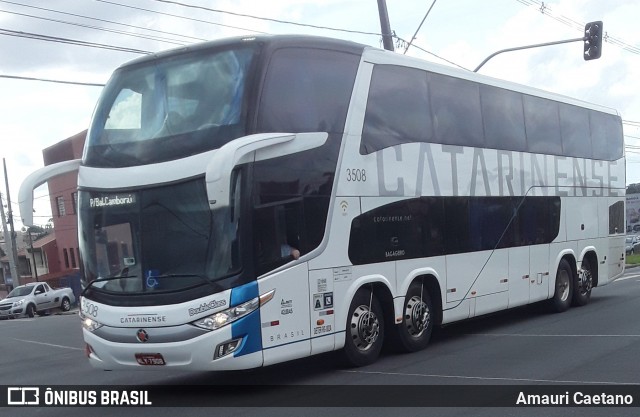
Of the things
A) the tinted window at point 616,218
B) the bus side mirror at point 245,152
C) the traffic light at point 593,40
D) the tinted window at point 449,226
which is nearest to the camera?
the bus side mirror at point 245,152

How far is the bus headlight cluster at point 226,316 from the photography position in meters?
9.08

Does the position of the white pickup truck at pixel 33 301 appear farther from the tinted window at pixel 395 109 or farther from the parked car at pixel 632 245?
the parked car at pixel 632 245

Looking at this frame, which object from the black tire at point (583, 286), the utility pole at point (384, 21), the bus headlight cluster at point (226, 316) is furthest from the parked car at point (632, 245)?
the bus headlight cluster at point (226, 316)

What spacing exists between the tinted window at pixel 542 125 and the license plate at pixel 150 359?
9319mm

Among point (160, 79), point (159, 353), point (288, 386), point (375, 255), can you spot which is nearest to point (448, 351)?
point (375, 255)

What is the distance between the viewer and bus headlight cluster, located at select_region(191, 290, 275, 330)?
9078mm

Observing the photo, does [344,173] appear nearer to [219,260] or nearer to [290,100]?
[290,100]

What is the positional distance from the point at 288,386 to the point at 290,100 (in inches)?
142

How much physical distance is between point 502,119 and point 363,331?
18.9ft

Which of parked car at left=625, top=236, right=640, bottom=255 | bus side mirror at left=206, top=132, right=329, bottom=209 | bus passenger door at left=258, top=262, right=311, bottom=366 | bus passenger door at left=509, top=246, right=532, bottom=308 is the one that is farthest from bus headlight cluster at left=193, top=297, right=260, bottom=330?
parked car at left=625, top=236, right=640, bottom=255

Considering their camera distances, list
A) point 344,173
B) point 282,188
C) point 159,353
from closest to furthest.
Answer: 1. point 159,353
2. point 282,188
3. point 344,173

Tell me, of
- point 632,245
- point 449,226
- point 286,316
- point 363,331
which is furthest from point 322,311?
point 632,245

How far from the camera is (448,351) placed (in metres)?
12.5

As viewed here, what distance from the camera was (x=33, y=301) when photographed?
37.1 m
